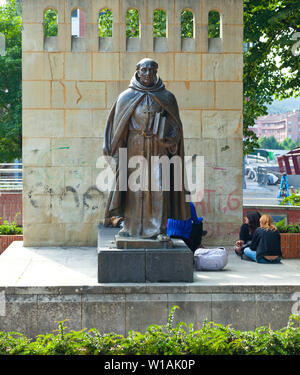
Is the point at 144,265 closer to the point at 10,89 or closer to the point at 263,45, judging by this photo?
the point at 263,45

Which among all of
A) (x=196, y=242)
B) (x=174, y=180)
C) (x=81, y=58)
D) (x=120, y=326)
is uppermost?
(x=81, y=58)

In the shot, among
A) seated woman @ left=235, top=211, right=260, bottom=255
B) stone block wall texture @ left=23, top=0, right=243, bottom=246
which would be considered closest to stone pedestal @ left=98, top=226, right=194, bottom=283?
seated woman @ left=235, top=211, right=260, bottom=255

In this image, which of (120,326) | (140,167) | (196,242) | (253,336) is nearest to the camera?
(253,336)

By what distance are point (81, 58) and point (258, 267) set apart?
5.71 meters

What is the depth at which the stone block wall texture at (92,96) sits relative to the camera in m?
13.3

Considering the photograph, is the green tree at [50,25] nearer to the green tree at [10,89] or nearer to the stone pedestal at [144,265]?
the green tree at [10,89]

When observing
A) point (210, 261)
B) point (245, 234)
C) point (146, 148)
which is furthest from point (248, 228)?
point (146, 148)

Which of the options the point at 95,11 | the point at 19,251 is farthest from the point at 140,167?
the point at 95,11

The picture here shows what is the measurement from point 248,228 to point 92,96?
4.18 meters

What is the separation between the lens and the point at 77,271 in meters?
10.2

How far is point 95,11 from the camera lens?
43.9 feet

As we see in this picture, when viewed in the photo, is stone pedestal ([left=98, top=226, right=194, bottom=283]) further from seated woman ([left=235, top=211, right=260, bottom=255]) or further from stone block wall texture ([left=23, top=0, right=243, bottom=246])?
stone block wall texture ([left=23, top=0, right=243, bottom=246])
